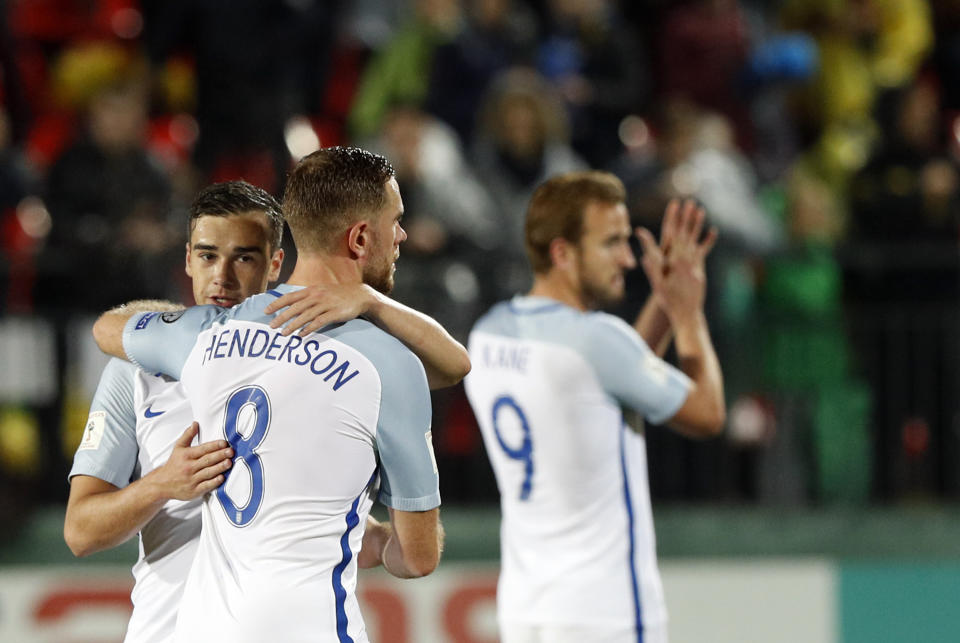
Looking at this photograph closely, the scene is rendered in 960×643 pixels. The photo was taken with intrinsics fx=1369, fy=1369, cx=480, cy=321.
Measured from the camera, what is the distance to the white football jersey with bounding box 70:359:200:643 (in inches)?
137

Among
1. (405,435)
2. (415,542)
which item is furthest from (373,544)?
(405,435)

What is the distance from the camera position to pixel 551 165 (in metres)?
8.76

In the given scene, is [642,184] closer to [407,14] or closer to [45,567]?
[407,14]

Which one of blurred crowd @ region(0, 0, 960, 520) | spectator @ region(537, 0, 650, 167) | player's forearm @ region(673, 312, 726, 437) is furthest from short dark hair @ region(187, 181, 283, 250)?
spectator @ region(537, 0, 650, 167)

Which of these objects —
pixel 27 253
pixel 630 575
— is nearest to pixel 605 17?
pixel 27 253

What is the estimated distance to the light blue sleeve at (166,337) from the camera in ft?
10.9

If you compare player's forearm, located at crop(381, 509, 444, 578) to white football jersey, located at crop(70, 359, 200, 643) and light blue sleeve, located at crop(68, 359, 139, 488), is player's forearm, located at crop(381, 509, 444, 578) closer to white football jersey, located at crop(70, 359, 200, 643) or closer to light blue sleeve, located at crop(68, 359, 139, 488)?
white football jersey, located at crop(70, 359, 200, 643)

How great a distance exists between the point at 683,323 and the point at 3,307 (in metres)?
4.53

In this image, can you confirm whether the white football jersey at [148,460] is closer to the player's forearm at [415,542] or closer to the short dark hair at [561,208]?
the player's forearm at [415,542]

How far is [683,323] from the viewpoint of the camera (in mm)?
4895

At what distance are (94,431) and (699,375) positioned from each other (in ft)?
7.52

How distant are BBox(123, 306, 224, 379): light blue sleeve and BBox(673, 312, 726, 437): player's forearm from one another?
6.71 feet

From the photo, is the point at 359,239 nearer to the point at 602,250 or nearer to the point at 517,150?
the point at 602,250

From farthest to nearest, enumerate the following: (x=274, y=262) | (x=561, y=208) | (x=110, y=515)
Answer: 1. (x=561, y=208)
2. (x=274, y=262)
3. (x=110, y=515)
